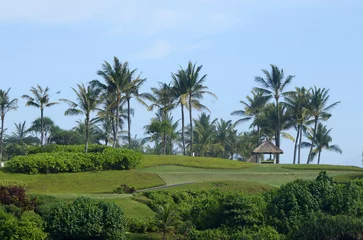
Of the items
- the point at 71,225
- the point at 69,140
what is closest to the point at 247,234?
the point at 71,225

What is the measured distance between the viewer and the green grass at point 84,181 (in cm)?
4684

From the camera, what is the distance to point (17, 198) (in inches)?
1506

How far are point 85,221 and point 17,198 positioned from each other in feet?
18.6

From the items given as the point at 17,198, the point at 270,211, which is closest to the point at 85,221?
the point at 17,198

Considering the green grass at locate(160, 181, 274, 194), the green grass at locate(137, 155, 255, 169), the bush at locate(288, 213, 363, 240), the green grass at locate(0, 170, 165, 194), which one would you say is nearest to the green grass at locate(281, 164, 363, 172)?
the green grass at locate(137, 155, 255, 169)

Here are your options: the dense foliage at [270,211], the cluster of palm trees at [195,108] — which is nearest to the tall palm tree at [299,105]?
the cluster of palm trees at [195,108]

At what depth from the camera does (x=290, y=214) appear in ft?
120

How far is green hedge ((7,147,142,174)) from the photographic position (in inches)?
2036

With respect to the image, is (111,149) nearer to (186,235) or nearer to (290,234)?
(186,235)

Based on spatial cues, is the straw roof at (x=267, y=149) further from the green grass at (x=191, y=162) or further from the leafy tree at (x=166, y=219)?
the leafy tree at (x=166, y=219)

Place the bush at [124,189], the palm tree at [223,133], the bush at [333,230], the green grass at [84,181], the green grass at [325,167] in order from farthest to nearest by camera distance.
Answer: the palm tree at [223,133]
the green grass at [325,167]
the green grass at [84,181]
the bush at [124,189]
the bush at [333,230]

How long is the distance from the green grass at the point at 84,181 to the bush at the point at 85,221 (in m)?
10.7

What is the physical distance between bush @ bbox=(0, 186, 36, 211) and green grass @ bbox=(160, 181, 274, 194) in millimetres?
10326

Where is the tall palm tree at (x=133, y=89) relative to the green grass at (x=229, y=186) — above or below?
above
